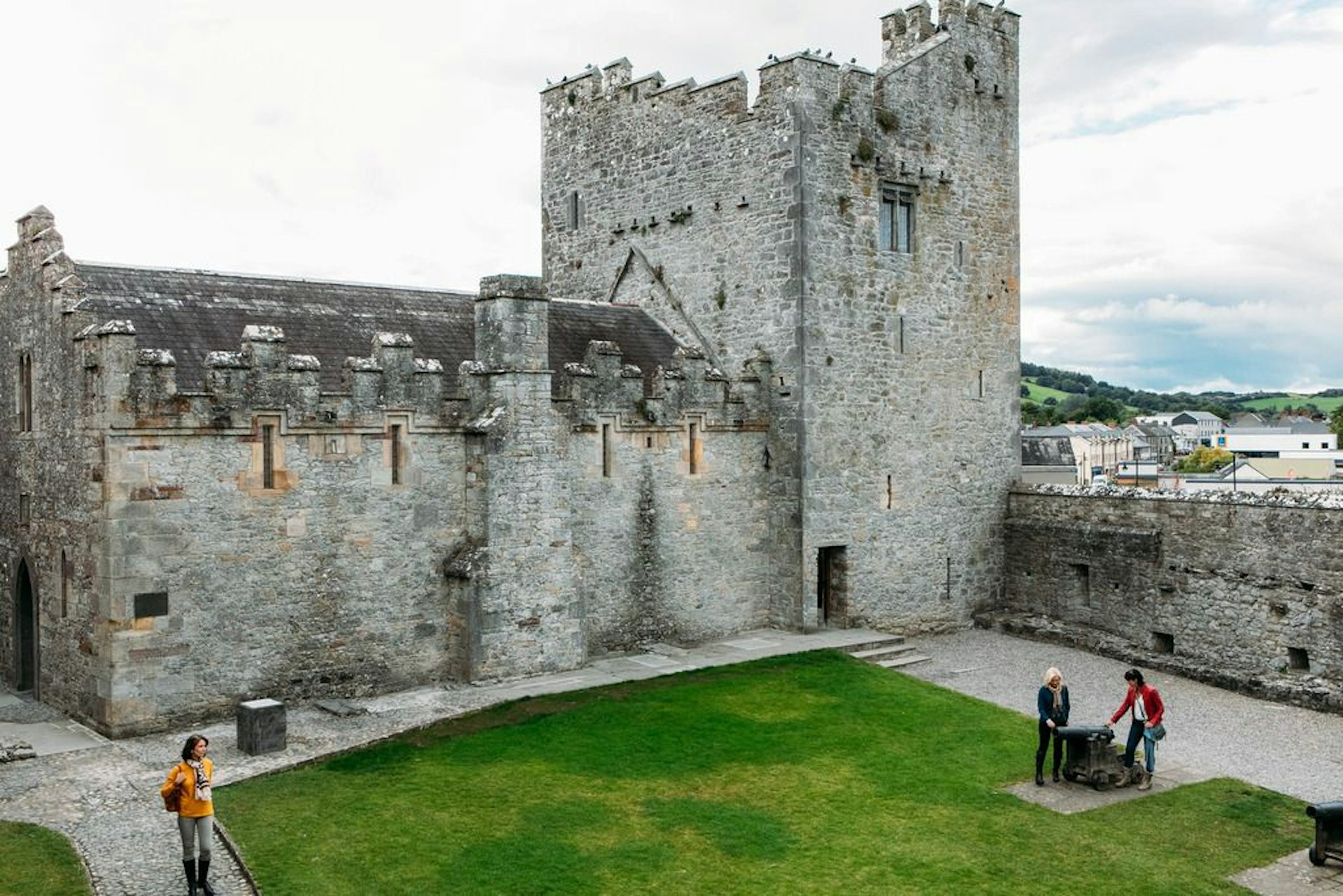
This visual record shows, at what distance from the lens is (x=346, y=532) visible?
17.8 meters

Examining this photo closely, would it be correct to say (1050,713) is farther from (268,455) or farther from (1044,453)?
(1044,453)

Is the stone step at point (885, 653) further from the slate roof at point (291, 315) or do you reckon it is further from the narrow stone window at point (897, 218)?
the narrow stone window at point (897, 218)

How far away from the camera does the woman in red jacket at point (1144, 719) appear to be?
575 inches

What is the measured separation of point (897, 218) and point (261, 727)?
52.2 ft

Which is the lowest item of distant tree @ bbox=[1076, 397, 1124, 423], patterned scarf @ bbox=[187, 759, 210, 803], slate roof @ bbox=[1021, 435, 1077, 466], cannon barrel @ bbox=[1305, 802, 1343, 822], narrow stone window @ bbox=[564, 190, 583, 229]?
cannon barrel @ bbox=[1305, 802, 1343, 822]

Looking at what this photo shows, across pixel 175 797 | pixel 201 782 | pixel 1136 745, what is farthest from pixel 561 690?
pixel 1136 745

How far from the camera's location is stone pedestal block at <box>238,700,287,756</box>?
15.0 meters

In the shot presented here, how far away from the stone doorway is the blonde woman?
28.2 feet

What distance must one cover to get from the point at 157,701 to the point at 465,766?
4.69 metres

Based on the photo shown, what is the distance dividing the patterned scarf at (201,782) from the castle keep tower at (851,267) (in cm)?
1375

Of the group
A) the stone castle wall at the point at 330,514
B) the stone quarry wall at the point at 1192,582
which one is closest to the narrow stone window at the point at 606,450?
the stone castle wall at the point at 330,514

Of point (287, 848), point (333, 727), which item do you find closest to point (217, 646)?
point (333, 727)

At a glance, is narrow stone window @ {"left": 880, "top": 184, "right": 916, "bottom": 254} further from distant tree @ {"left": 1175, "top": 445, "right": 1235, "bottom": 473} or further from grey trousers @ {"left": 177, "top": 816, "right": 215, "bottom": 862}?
distant tree @ {"left": 1175, "top": 445, "right": 1235, "bottom": 473}

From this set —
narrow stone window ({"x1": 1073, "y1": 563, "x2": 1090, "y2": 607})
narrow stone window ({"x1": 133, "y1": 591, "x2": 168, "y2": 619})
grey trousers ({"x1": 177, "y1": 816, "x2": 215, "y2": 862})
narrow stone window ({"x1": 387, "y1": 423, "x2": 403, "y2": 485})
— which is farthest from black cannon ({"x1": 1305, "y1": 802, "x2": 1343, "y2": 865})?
narrow stone window ({"x1": 133, "y1": 591, "x2": 168, "y2": 619})
